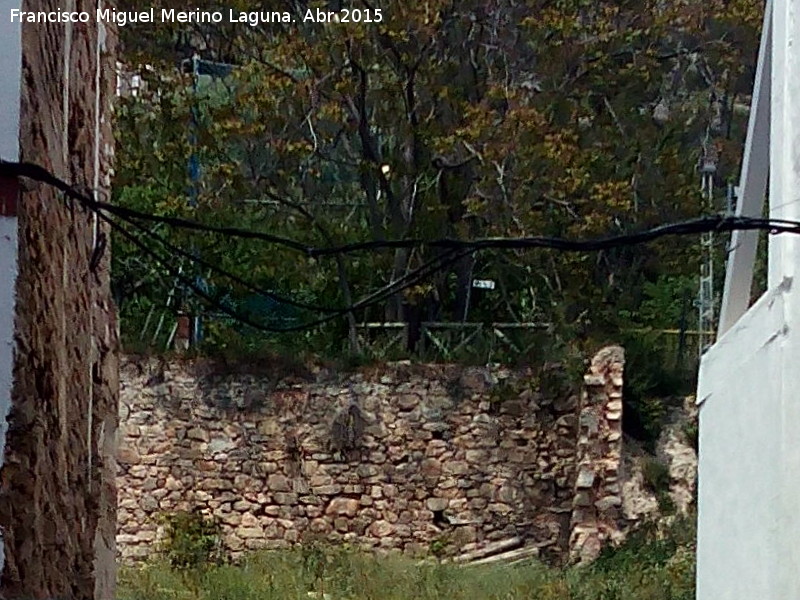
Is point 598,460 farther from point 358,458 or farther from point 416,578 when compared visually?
point 358,458

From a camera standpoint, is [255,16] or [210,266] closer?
[210,266]

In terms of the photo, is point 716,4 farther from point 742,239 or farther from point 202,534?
point 742,239

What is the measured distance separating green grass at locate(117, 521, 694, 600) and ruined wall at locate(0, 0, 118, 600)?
13.1 feet

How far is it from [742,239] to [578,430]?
602cm

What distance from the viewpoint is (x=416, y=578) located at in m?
7.27

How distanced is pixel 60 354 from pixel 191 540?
6.18m

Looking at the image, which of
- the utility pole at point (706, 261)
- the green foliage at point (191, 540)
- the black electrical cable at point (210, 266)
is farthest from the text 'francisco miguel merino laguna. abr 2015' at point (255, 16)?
the black electrical cable at point (210, 266)

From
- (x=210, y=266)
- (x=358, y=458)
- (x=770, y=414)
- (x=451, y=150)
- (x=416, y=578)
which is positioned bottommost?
(x=416, y=578)

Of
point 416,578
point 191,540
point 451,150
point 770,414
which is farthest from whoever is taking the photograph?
point 451,150

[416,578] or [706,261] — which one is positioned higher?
[706,261]

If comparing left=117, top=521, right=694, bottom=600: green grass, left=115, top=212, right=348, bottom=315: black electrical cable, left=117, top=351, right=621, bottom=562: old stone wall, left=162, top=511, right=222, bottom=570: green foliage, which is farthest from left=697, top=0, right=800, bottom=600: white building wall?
left=162, top=511, right=222, bottom=570: green foliage

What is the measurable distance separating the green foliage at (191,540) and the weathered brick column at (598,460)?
2.72 metres

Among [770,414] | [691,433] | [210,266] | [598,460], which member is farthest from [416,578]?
[770,414]

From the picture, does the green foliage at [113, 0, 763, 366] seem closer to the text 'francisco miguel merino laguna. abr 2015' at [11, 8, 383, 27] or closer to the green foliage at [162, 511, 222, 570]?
the text 'francisco miguel merino laguna. abr 2015' at [11, 8, 383, 27]
